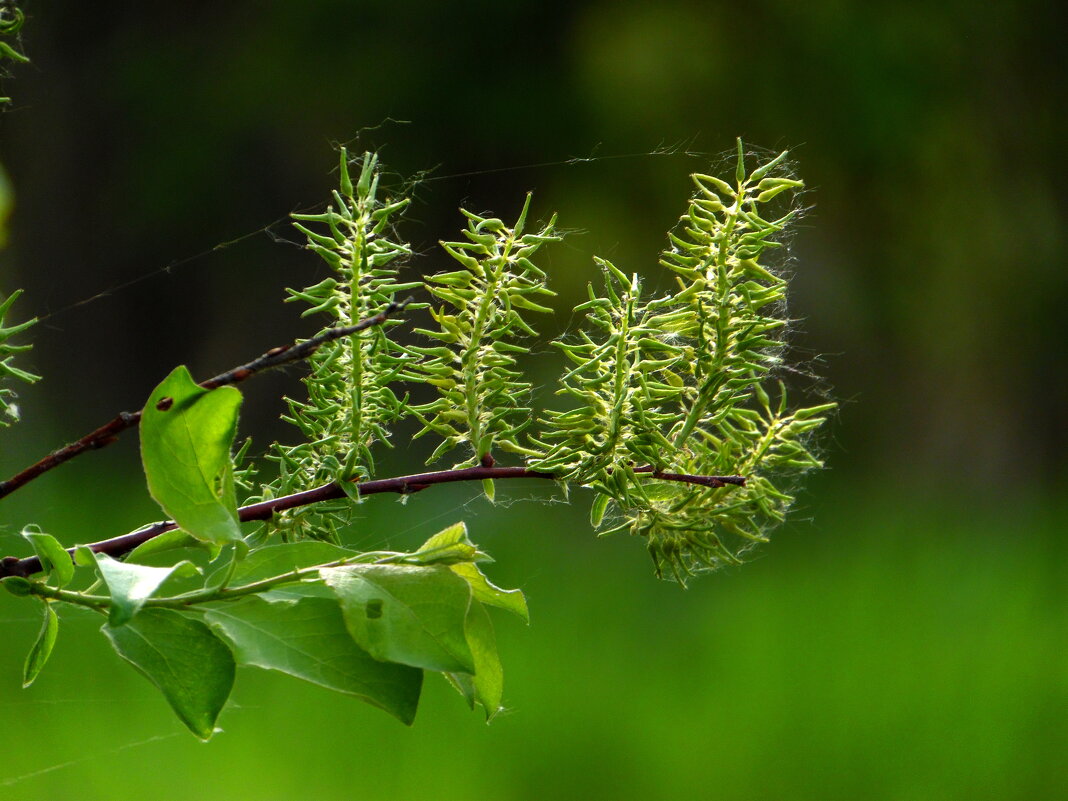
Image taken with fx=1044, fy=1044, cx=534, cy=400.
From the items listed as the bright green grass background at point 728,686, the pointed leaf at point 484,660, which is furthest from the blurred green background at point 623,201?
the pointed leaf at point 484,660

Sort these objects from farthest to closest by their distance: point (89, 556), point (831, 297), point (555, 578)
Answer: point (831, 297) → point (555, 578) → point (89, 556)

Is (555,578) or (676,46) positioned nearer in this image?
(555,578)

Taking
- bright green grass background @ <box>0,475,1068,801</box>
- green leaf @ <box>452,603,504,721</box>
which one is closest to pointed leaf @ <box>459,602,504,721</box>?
green leaf @ <box>452,603,504,721</box>

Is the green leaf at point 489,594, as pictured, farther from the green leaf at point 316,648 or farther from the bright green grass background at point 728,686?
the bright green grass background at point 728,686

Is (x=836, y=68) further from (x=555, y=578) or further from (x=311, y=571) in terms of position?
(x=311, y=571)

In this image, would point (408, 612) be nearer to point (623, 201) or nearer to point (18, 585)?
point (18, 585)

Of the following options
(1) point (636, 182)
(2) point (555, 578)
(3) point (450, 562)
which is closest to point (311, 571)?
(3) point (450, 562)

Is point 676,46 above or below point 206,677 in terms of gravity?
above
